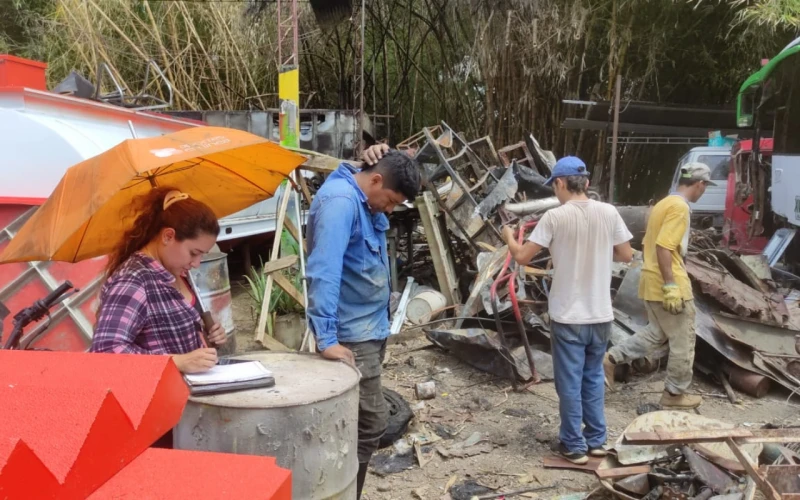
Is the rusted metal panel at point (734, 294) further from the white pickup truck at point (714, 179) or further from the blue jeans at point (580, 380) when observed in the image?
the white pickup truck at point (714, 179)

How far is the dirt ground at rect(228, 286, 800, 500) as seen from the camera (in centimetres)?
356

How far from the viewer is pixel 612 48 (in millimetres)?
9047

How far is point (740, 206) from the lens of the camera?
8.58 metres

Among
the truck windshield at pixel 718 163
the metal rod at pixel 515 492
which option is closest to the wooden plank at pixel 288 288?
the metal rod at pixel 515 492

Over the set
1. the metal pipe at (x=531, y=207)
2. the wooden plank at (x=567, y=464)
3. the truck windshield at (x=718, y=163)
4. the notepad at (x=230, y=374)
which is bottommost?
the wooden plank at (x=567, y=464)

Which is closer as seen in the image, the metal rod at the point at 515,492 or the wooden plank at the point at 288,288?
the metal rod at the point at 515,492

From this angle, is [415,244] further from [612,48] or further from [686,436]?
[686,436]

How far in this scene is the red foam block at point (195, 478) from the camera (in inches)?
44.8

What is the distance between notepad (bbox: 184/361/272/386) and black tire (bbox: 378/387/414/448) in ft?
6.30

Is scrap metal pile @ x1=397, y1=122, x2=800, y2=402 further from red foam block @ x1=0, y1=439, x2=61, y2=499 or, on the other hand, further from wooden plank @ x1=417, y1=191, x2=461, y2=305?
red foam block @ x1=0, y1=439, x2=61, y2=499

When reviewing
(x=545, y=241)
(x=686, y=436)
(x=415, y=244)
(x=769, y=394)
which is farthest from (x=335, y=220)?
(x=415, y=244)

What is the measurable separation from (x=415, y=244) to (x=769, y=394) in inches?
198

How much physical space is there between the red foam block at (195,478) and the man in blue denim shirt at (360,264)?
1117 mm

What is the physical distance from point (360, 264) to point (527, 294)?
310 centimetres
